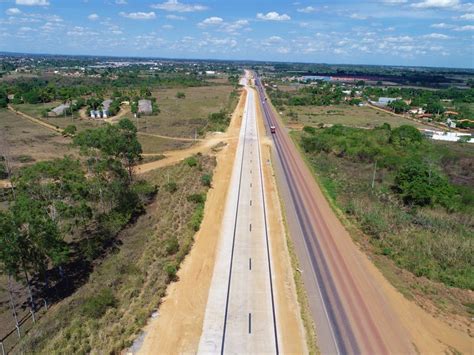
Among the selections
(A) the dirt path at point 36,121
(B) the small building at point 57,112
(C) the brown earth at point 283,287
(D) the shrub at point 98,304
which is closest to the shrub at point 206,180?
(C) the brown earth at point 283,287

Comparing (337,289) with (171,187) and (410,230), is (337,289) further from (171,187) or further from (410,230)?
(171,187)

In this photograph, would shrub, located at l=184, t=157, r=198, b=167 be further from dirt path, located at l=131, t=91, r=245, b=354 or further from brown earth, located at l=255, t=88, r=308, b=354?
brown earth, located at l=255, t=88, r=308, b=354

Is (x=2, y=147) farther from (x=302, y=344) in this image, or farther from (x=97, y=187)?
(x=302, y=344)

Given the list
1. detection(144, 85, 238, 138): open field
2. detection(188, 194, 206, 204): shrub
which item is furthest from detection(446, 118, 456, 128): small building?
detection(188, 194, 206, 204): shrub

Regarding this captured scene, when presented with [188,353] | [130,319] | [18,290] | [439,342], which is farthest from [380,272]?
[18,290]

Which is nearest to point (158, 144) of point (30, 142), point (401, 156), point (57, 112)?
point (30, 142)

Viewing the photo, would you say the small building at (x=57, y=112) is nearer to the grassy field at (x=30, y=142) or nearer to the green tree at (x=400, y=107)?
the grassy field at (x=30, y=142)
